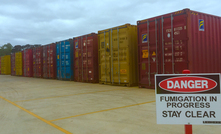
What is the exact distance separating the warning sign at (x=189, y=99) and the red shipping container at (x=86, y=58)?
1170cm

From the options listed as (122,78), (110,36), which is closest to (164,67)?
(122,78)

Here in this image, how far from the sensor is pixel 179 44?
28.8 feet

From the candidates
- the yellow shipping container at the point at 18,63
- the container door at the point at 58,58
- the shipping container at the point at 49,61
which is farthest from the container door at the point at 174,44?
the yellow shipping container at the point at 18,63

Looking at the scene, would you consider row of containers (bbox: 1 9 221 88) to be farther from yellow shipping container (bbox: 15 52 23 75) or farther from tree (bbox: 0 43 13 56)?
tree (bbox: 0 43 13 56)

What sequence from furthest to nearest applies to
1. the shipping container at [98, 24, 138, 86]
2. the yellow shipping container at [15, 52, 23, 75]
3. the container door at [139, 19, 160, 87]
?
the yellow shipping container at [15, 52, 23, 75] → the shipping container at [98, 24, 138, 86] → the container door at [139, 19, 160, 87]

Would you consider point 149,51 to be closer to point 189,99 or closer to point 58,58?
point 189,99

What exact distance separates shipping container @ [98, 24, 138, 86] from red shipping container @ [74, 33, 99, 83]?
1.59m

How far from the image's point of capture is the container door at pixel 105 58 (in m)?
12.5

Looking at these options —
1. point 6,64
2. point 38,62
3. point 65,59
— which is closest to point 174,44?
point 65,59

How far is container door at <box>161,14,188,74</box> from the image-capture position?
28.2 ft

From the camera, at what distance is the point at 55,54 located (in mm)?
19625

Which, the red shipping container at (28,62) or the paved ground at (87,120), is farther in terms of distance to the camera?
the red shipping container at (28,62)

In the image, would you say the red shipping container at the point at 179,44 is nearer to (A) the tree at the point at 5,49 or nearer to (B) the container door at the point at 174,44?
(B) the container door at the point at 174,44

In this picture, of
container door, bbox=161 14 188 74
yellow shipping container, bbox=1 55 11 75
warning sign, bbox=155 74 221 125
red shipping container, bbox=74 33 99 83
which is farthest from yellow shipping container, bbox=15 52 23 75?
warning sign, bbox=155 74 221 125
